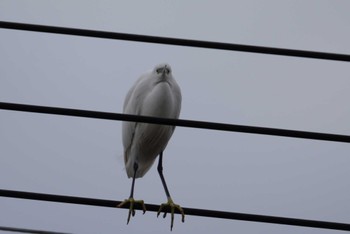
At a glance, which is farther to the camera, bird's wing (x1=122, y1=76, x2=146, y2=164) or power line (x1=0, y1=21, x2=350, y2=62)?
bird's wing (x1=122, y1=76, x2=146, y2=164)

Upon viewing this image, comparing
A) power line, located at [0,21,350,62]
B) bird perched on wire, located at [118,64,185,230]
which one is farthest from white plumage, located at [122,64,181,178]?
power line, located at [0,21,350,62]

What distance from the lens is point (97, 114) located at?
2783 millimetres

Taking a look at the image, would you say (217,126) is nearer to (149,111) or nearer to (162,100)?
(162,100)

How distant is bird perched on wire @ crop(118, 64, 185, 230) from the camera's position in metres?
5.79

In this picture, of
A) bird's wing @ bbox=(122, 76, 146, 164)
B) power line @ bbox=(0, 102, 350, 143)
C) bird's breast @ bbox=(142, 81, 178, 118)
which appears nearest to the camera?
power line @ bbox=(0, 102, 350, 143)

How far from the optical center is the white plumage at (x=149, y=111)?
19.0 ft

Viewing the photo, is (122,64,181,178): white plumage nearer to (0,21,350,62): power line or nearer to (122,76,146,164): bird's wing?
(122,76,146,164): bird's wing

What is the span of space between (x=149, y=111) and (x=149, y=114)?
27 millimetres

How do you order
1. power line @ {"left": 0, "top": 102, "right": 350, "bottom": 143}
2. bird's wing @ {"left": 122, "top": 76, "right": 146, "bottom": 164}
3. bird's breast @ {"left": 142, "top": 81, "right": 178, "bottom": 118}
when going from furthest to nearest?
1. bird's wing @ {"left": 122, "top": 76, "right": 146, "bottom": 164}
2. bird's breast @ {"left": 142, "top": 81, "right": 178, "bottom": 118}
3. power line @ {"left": 0, "top": 102, "right": 350, "bottom": 143}

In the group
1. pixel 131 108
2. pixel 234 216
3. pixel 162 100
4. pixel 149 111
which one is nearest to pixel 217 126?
pixel 234 216

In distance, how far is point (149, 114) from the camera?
5.89 metres

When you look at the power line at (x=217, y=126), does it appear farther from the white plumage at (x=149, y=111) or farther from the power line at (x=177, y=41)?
the white plumage at (x=149, y=111)

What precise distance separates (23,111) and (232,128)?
32.4 inches


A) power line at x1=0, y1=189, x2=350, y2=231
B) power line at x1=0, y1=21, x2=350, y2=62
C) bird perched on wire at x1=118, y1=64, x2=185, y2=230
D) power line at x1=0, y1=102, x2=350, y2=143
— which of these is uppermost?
bird perched on wire at x1=118, y1=64, x2=185, y2=230
